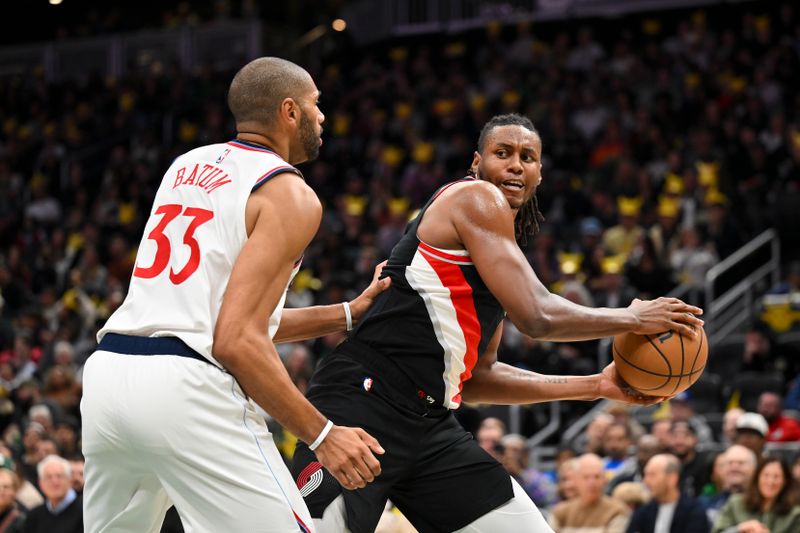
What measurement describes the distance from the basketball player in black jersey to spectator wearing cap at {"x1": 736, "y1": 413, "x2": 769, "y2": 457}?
5151 millimetres

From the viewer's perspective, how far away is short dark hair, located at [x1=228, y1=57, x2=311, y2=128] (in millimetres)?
3973

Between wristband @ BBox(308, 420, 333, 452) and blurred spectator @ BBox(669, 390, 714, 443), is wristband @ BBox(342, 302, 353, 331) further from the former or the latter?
blurred spectator @ BBox(669, 390, 714, 443)

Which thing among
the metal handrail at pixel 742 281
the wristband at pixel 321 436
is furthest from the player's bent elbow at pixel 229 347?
the metal handrail at pixel 742 281

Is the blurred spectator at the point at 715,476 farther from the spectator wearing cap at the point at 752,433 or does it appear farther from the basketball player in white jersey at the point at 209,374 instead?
the basketball player in white jersey at the point at 209,374

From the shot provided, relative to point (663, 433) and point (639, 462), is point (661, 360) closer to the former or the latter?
point (639, 462)

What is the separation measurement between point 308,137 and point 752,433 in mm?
6294

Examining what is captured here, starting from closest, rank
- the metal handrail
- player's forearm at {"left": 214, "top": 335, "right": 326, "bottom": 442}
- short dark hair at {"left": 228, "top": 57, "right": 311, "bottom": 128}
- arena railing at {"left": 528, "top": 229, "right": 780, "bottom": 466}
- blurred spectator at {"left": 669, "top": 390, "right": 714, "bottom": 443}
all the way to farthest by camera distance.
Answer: player's forearm at {"left": 214, "top": 335, "right": 326, "bottom": 442} < short dark hair at {"left": 228, "top": 57, "right": 311, "bottom": 128} < blurred spectator at {"left": 669, "top": 390, "right": 714, "bottom": 443} < arena railing at {"left": 528, "top": 229, "right": 780, "bottom": 466} < the metal handrail

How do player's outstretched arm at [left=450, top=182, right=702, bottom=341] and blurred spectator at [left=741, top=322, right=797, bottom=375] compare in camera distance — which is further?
blurred spectator at [left=741, top=322, right=797, bottom=375]

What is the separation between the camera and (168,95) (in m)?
21.9

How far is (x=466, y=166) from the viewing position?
16.7m

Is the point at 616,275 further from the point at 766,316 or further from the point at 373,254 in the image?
the point at 373,254

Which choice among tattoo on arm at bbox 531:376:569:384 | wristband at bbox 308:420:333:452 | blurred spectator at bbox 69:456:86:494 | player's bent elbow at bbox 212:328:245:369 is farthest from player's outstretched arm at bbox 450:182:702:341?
blurred spectator at bbox 69:456:86:494

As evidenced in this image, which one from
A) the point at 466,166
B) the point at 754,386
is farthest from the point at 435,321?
the point at 466,166

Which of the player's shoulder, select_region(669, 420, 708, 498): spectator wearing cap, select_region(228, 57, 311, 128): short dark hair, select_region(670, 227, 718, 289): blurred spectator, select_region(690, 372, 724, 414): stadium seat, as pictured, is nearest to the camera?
select_region(228, 57, 311, 128): short dark hair
